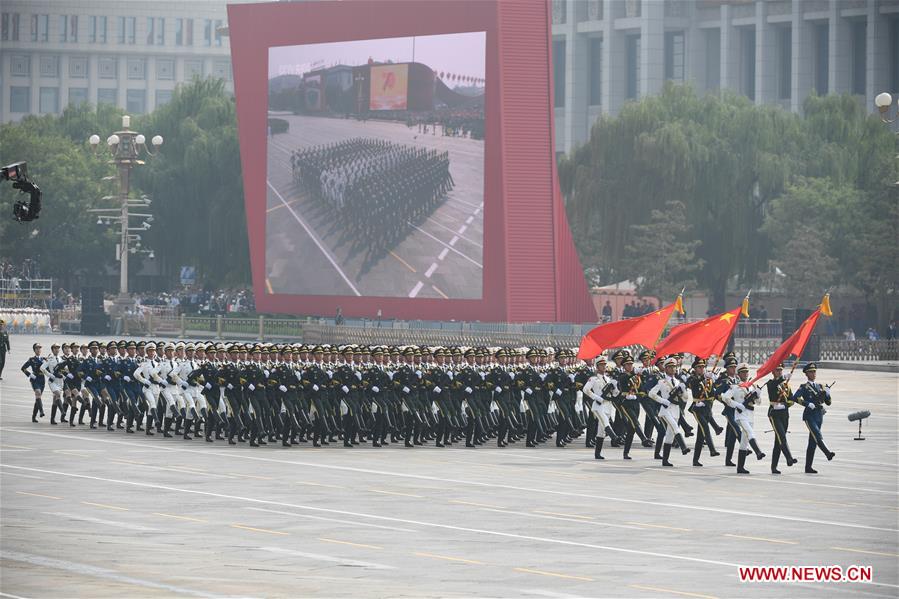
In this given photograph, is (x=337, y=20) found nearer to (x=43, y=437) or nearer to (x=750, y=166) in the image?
(x=750, y=166)

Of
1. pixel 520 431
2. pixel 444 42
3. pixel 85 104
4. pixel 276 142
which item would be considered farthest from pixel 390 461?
pixel 85 104

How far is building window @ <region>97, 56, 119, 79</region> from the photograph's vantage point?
6033 inches

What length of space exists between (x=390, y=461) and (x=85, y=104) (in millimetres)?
81208

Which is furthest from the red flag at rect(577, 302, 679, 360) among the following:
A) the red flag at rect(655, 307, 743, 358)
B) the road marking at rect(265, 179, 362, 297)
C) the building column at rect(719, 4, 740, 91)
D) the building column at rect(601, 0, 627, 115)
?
the building column at rect(601, 0, 627, 115)

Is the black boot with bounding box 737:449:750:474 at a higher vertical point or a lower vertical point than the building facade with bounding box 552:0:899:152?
lower

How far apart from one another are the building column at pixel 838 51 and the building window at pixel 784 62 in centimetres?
433

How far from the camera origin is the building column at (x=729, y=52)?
10100 cm

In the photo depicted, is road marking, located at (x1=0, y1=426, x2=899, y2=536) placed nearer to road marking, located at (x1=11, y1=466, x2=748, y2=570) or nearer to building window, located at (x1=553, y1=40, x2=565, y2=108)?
road marking, located at (x1=11, y1=466, x2=748, y2=570)

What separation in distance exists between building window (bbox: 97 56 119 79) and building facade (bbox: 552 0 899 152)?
5484 centimetres

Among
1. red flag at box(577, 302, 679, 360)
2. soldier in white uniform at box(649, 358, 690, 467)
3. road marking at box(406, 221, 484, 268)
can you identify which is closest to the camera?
soldier in white uniform at box(649, 358, 690, 467)

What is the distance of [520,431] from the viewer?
28.3 m

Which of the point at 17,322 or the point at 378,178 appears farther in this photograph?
the point at 17,322

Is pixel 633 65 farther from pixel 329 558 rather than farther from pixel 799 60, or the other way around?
pixel 329 558

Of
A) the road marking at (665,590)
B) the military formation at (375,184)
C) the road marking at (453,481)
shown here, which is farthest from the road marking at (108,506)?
the military formation at (375,184)
